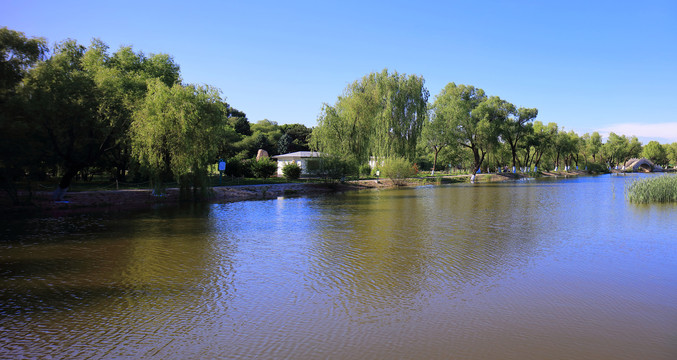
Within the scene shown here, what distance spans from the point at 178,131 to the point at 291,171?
20.2 meters

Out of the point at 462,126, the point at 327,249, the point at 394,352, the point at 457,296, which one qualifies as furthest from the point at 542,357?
the point at 462,126

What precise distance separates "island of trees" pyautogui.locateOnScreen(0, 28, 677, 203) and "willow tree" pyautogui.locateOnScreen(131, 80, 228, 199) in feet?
0.19

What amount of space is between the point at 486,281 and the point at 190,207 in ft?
63.4

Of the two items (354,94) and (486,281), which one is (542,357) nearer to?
(486,281)

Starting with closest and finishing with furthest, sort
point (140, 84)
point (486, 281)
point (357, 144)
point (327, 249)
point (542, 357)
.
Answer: point (542, 357)
point (486, 281)
point (327, 249)
point (140, 84)
point (357, 144)

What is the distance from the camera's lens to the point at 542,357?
5055 millimetres

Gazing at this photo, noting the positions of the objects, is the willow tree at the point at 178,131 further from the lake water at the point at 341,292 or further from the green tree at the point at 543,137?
the green tree at the point at 543,137

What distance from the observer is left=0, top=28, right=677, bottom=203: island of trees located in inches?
719

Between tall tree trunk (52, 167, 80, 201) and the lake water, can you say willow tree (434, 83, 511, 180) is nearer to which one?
the lake water

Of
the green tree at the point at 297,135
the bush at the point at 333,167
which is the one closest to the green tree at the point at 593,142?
the green tree at the point at 297,135

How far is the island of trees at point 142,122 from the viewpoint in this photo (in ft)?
59.9

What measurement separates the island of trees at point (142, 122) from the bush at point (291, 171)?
2101mm

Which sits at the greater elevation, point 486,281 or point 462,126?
point 462,126

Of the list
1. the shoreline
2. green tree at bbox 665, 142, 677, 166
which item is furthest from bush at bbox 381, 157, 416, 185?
green tree at bbox 665, 142, 677, 166
